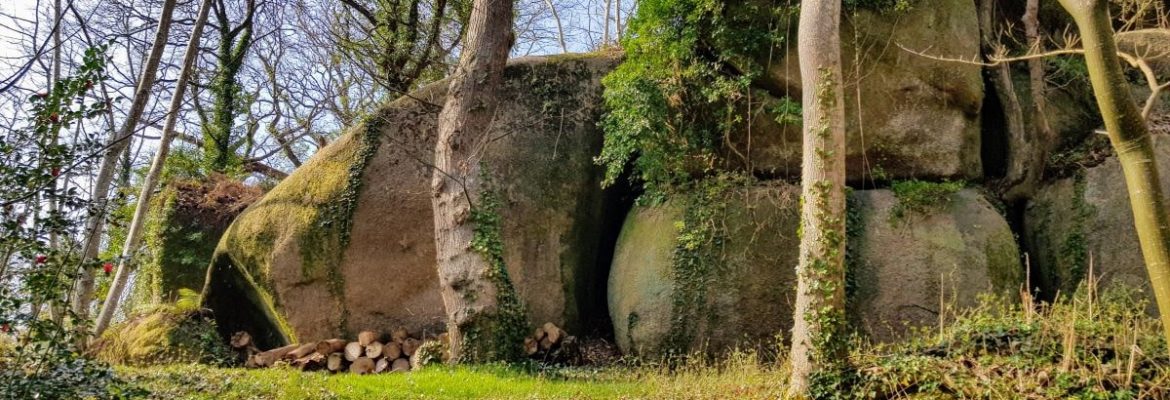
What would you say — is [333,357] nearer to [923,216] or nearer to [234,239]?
[234,239]

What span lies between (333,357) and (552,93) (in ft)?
15.9

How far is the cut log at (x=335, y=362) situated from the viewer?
31.4ft

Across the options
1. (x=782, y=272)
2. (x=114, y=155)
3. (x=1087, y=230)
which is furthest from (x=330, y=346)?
(x=1087, y=230)

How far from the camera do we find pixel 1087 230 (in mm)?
9133

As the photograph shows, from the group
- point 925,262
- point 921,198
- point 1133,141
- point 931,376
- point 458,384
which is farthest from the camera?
point 921,198

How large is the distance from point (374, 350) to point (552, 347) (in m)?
2.35

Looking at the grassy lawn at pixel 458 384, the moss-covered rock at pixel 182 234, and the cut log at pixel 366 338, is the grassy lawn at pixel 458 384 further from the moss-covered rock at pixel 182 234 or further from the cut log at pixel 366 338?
the moss-covered rock at pixel 182 234

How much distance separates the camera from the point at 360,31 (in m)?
14.3

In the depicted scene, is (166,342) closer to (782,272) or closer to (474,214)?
(474,214)

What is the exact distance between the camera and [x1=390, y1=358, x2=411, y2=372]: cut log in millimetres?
9555

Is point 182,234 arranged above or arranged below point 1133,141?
below

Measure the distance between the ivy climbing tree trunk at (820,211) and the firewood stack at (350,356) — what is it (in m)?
4.65

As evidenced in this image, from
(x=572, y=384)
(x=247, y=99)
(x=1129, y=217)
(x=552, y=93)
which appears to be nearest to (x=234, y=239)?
(x=552, y=93)

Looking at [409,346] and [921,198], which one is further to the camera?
[409,346]
